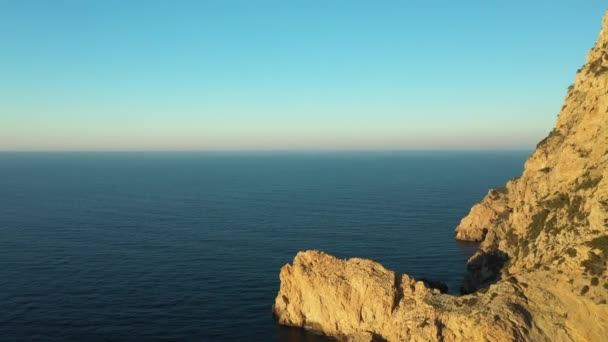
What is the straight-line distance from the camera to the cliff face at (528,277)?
49.0m

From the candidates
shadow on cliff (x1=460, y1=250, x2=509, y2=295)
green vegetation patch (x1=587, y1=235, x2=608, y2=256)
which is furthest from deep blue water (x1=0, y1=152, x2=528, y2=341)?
green vegetation patch (x1=587, y1=235, x2=608, y2=256)

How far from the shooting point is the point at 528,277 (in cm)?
5488

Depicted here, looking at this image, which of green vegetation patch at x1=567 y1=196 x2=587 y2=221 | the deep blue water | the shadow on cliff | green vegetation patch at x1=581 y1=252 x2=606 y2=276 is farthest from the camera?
the shadow on cliff

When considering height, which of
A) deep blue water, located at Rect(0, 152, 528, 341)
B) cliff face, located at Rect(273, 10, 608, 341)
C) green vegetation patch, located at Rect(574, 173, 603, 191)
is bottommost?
deep blue water, located at Rect(0, 152, 528, 341)

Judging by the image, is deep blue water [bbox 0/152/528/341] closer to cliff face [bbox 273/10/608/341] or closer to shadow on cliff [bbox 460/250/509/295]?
shadow on cliff [bbox 460/250/509/295]

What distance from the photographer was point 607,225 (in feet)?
183

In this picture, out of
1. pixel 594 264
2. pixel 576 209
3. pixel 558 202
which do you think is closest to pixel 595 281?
pixel 594 264

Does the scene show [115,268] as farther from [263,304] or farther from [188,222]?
[188,222]

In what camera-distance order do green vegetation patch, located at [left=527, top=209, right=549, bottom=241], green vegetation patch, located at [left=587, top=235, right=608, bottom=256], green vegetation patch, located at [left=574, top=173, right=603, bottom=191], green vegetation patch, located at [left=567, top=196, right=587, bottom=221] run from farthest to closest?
green vegetation patch, located at [left=527, top=209, right=549, bottom=241]
green vegetation patch, located at [left=574, top=173, right=603, bottom=191]
green vegetation patch, located at [left=567, top=196, right=587, bottom=221]
green vegetation patch, located at [left=587, top=235, right=608, bottom=256]

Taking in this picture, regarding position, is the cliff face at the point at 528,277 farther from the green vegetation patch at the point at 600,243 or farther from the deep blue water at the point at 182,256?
the deep blue water at the point at 182,256

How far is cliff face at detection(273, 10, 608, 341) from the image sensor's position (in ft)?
161

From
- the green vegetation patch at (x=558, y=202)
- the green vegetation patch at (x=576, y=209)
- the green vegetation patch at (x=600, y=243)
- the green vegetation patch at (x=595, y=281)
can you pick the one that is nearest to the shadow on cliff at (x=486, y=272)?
the green vegetation patch at (x=558, y=202)

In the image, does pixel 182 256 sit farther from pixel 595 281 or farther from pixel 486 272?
pixel 595 281

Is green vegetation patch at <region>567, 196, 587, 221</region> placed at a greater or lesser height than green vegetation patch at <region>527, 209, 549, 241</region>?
greater
